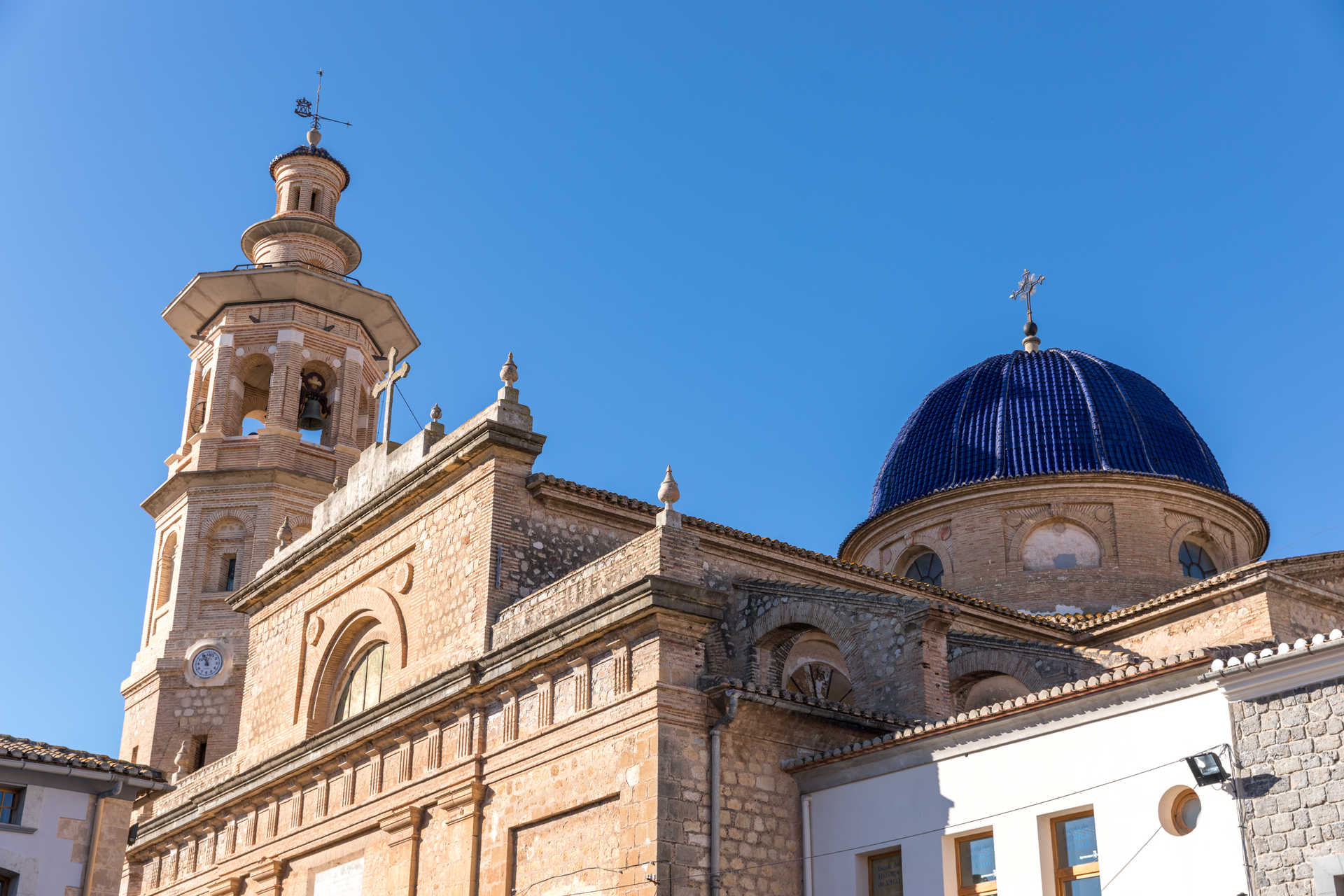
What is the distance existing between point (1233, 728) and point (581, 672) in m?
6.58

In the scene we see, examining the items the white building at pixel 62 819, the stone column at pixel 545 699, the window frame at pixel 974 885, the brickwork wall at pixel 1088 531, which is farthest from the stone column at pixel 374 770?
the brickwork wall at pixel 1088 531

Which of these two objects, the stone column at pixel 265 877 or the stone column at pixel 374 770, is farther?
the stone column at pixel 265 877

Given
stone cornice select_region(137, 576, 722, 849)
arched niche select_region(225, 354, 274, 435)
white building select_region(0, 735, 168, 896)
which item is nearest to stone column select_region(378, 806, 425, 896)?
stone cornice select_region(137, 576, 722, 849)

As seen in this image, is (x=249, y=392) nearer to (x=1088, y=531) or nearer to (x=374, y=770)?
(x=374, y=770)

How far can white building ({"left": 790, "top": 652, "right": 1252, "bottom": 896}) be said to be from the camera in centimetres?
1138

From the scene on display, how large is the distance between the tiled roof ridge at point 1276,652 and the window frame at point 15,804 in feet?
39.7

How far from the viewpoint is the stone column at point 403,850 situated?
1658 cm

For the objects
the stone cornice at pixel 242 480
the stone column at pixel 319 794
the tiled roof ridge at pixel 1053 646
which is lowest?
the stone column at pixel 319 794

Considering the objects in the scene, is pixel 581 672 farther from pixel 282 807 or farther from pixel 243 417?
pixel 243 417

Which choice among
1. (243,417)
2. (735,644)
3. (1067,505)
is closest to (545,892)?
(735,644)

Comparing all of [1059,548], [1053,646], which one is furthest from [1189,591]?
[1059,548]

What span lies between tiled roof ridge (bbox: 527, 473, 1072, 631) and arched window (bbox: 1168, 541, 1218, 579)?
16.2 ft

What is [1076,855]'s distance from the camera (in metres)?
12.3

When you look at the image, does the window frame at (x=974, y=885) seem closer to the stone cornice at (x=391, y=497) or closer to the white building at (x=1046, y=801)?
the white building at (x=1046, y=801)
